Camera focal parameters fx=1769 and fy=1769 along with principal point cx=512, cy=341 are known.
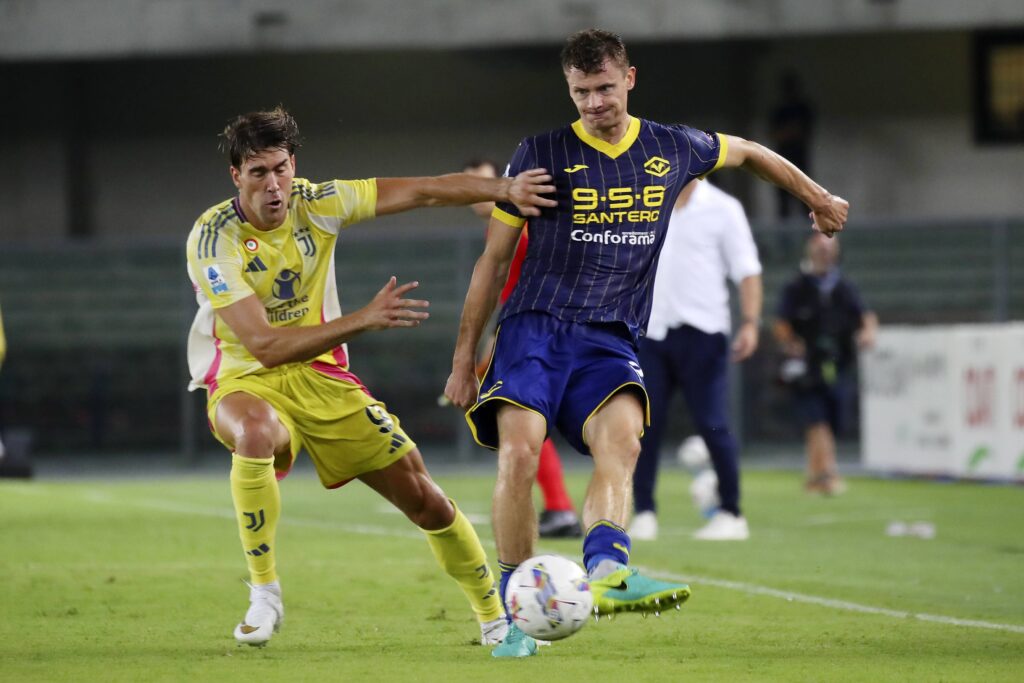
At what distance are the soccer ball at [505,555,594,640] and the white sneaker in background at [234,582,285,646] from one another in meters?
1.15

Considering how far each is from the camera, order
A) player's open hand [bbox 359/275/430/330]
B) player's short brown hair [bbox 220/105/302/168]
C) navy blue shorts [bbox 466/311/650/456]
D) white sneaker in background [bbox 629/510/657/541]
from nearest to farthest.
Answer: player's open hand [bbox 359/275/430/330]
navy blue shorts [bbox 466/311/650/456]
player's short brown hair [bbox 220/105/302/168]
white sneaker in background [bbox 629/510/657/541]

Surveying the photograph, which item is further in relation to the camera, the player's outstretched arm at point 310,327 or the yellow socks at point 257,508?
the yellow socks at point 257,508

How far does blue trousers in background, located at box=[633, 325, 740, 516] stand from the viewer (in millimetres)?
10641

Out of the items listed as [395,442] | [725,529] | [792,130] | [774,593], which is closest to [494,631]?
[395,442]

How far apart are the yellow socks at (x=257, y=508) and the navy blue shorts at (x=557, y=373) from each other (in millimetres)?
822

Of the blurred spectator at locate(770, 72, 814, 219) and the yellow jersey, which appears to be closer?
the yellow jersey

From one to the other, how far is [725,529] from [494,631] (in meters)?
4.46

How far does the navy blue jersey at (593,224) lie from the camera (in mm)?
6328

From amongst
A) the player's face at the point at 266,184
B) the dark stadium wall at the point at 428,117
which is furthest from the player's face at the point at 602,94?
the dark stadium wall at the point at 428,117

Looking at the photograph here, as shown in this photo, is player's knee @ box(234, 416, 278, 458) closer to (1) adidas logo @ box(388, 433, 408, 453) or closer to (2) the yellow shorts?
(2) the yellow shorts

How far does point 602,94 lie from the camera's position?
6258mm

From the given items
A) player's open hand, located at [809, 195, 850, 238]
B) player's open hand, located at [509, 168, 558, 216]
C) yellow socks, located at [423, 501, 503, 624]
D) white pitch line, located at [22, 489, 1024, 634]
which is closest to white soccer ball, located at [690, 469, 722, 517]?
white pitch line, located at [22, 489, 1024, 634]

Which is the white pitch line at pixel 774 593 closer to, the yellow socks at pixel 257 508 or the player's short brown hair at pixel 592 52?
the yellow socks at pixel 257 508

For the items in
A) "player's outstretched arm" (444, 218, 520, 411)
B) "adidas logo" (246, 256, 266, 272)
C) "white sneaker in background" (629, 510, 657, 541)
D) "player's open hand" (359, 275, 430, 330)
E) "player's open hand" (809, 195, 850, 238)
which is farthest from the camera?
"white sneaker in background" (629, 510, 657, 541)
